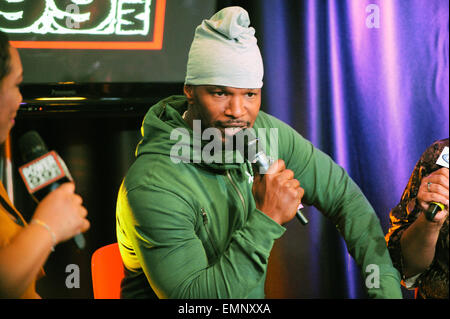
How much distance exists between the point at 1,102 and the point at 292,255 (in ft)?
4.72

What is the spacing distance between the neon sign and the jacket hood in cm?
62

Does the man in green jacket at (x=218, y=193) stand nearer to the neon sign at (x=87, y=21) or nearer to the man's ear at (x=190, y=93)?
the man's ear at (x=190, y=93)

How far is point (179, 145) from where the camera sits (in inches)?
51.9

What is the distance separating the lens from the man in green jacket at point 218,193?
1196 millimetres

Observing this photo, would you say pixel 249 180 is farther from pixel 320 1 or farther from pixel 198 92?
pixel 320 1

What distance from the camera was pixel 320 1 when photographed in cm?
203

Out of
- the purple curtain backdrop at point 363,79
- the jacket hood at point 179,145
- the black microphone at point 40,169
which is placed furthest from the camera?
the purple curtain backdrop at point 363,79

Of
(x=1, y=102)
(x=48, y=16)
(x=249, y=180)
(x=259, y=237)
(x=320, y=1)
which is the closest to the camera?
(x=1, y=102)

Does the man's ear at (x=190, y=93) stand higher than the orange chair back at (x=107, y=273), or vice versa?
the man's ear at (x=190, y=93)

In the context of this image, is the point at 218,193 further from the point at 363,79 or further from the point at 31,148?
the point at 363,79

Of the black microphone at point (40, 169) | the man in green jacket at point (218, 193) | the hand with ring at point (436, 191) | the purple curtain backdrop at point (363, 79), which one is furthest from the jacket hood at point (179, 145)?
the purple curtain backdrop at point (363, 79)

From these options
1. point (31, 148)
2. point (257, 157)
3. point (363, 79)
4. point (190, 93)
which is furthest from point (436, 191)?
point (31, 148)

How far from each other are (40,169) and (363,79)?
4.70ft
